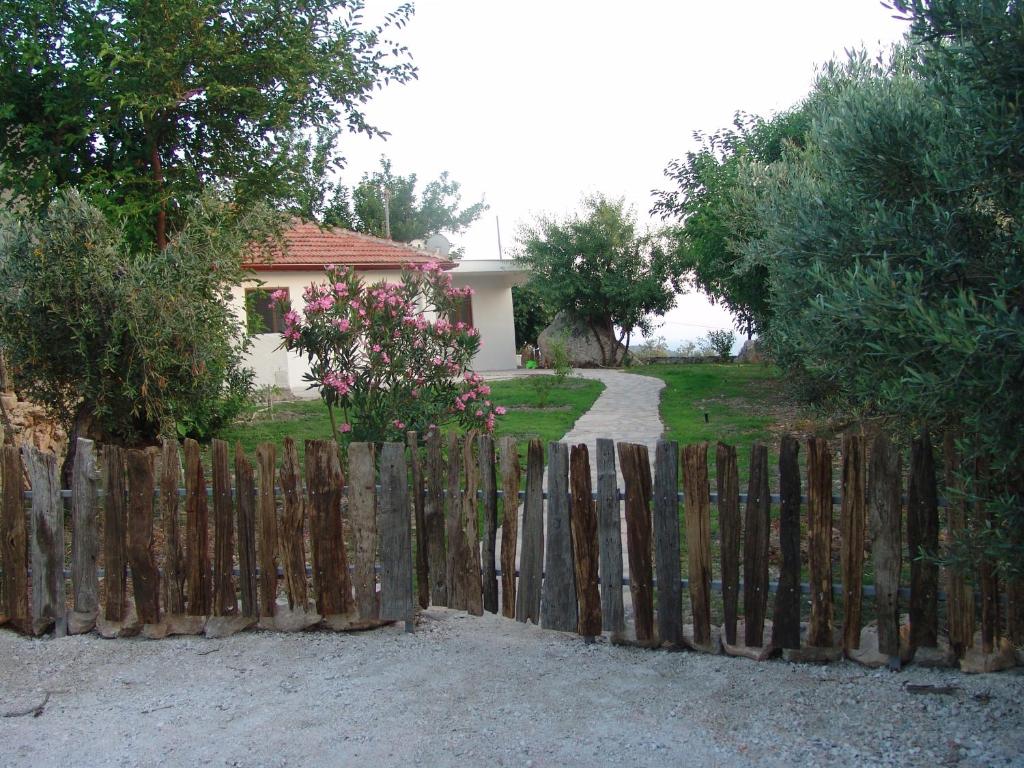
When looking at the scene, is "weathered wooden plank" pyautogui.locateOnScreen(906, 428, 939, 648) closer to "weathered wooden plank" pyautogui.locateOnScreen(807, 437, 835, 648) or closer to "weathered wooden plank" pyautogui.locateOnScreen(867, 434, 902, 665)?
"weathered wooden plank" pyautogui.locateOnScreen(867, 434, 902, 665)

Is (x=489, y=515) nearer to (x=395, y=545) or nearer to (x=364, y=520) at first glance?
(x=395, y=545)

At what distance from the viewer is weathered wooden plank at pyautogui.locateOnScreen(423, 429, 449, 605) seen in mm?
4941

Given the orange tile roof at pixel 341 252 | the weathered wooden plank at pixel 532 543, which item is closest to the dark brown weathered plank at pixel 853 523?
the weathered wooden plank at pixel 532 543

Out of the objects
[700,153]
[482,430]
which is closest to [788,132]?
[700,153]

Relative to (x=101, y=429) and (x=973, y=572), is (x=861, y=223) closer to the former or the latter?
(x=973, y=572)

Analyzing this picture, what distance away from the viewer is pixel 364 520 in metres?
5.03

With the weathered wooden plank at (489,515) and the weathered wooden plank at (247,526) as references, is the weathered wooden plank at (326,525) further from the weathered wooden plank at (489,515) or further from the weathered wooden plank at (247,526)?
the weathered wooden plank at (489,515)

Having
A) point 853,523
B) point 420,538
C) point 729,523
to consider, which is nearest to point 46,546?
point 420,538

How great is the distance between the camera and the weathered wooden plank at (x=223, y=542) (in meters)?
5.13

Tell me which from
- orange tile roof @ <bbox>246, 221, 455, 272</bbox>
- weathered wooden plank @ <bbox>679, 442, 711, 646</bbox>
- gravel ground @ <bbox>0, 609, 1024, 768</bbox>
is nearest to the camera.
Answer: gravel ground @ <bbox>0, 609, 1024, 768</bbox>

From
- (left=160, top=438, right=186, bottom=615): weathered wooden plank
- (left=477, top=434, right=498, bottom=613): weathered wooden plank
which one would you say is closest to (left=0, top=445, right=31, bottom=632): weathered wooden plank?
(left=160, top=438, right=186, bottom=615): weathered wooden plank

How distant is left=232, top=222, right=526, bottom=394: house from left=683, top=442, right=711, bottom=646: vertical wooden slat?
6.68 metres

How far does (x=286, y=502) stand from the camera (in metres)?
5.10

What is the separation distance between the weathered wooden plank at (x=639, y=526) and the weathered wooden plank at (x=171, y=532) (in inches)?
98.4
